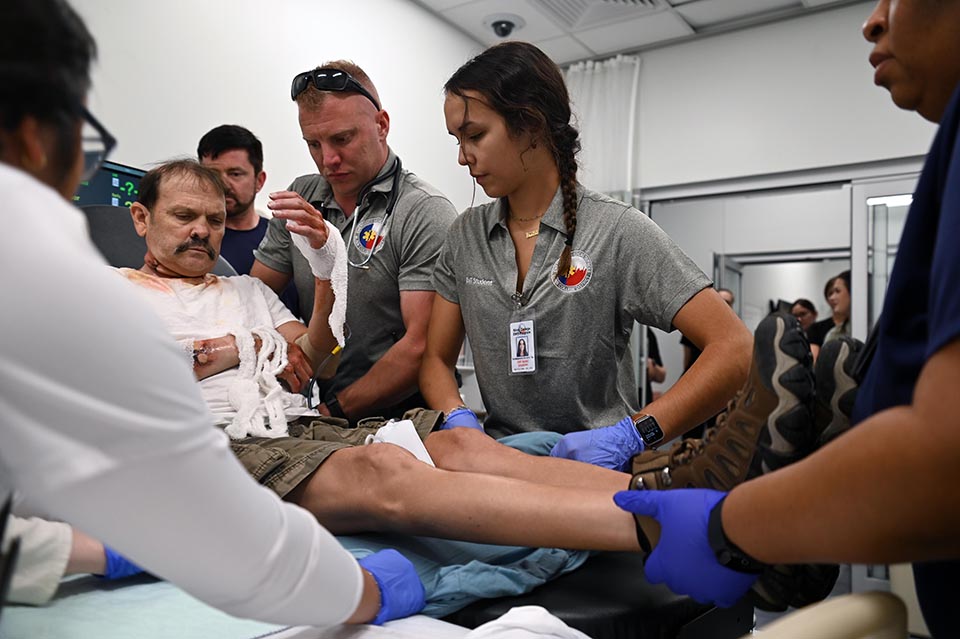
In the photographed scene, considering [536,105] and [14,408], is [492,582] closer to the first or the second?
[14,408]

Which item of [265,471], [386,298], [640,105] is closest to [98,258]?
[265,471]

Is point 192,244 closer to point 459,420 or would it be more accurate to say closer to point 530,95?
point 459,420

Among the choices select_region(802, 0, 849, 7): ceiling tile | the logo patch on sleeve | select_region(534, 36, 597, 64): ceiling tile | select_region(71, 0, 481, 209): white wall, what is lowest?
the logo patch on sleeve

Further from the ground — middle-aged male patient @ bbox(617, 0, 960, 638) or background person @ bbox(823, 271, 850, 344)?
background person @ bbox(823, 271, 850, 344)

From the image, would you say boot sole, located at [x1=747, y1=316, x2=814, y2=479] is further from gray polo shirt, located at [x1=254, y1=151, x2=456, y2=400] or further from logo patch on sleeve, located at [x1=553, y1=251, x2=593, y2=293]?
gray polo shirt, located at [x1=254, y1=151, x2=456, y2=400]

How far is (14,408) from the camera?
494 millimetres

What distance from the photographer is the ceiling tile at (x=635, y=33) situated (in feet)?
14.7

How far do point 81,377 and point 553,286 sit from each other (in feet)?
4.64

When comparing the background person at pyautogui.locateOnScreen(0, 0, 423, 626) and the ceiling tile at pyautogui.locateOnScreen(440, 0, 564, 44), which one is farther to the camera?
the ceiling tile at pyautogui.locateOnScreen(440, 0, 564, 44)

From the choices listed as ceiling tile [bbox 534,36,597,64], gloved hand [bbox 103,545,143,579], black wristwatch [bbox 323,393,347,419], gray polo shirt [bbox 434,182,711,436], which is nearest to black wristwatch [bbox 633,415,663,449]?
gray polo shirt [bbox 434,182,711,436]

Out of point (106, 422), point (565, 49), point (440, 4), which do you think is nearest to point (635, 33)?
point (565, 49)

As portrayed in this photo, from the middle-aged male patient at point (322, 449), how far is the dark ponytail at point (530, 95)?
524 mm

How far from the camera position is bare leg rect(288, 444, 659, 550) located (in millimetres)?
1129

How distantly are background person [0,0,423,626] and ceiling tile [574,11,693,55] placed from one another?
442 cm
